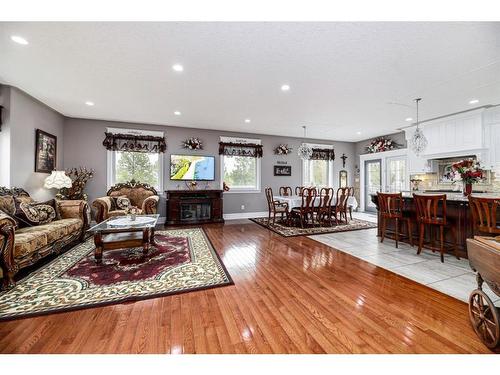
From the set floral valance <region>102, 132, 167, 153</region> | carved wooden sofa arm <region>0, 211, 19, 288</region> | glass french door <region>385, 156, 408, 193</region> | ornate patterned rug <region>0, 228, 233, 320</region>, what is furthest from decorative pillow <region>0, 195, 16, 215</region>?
glass french door <region>385, 156, 408, 193</region>

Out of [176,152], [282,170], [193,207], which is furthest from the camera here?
[282,170]

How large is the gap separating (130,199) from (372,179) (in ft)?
25.9

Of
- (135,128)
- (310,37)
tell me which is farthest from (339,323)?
(135,128)

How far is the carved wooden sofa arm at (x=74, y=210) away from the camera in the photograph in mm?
3912

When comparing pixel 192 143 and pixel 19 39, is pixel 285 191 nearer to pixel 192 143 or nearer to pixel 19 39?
pixel 192 143

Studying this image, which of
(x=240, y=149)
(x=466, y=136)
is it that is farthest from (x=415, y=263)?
(x=240, y=149)

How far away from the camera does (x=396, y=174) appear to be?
7.09 m

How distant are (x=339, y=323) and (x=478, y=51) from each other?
3566 millimetres

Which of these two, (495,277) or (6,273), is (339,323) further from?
(6,273)

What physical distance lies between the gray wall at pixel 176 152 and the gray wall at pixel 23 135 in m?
0.75

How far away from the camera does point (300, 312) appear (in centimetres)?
187

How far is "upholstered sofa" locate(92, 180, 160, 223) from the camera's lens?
179 inches

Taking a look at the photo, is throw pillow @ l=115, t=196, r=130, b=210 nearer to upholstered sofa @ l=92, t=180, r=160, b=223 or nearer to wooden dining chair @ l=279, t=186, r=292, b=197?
upholstered sofa @ l=92, t=180, r=160, b=223

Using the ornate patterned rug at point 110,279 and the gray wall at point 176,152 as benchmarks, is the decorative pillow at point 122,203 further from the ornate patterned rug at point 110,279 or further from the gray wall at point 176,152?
the ornate patterned rug at point 110,279
